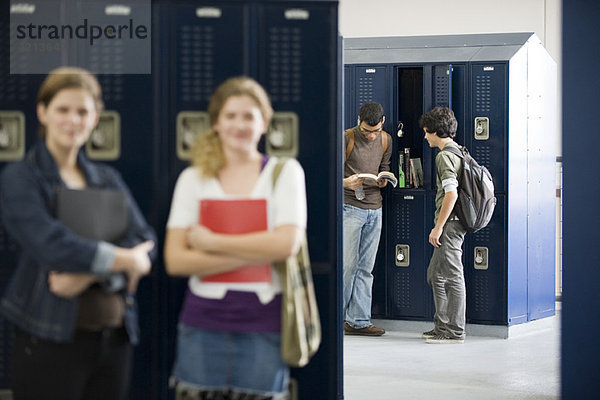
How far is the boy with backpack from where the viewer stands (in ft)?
22.1

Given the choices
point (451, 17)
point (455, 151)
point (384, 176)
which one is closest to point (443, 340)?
point (384, 176)

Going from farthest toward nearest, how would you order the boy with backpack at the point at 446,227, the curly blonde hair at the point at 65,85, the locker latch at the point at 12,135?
the boy with backpack at the point at 446,227
the locker latch at the point at 12,135
the curly blonde hair at the point at 65,85

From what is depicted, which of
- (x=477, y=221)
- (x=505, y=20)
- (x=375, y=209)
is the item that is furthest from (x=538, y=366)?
(x=505, y=20)

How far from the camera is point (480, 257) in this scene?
24.3 ft

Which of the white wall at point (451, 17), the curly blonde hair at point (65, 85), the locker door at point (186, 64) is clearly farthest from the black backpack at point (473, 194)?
the white wall at point (451, 17)

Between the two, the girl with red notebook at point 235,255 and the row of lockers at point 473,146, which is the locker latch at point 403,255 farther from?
the girl with red notebook at point 235,255

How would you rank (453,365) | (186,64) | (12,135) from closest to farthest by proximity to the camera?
(12,135) < (186,64) < (453,365)

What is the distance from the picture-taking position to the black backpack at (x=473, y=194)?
22.2ft

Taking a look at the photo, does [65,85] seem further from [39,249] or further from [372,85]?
[372,85]

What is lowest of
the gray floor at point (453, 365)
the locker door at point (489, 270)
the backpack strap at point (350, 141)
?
the gray floor at point (453, 365)

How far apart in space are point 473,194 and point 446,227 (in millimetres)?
315

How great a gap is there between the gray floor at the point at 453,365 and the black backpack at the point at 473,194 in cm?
94

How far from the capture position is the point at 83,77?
315 centimetres

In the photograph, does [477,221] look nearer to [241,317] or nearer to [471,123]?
[471,123]
